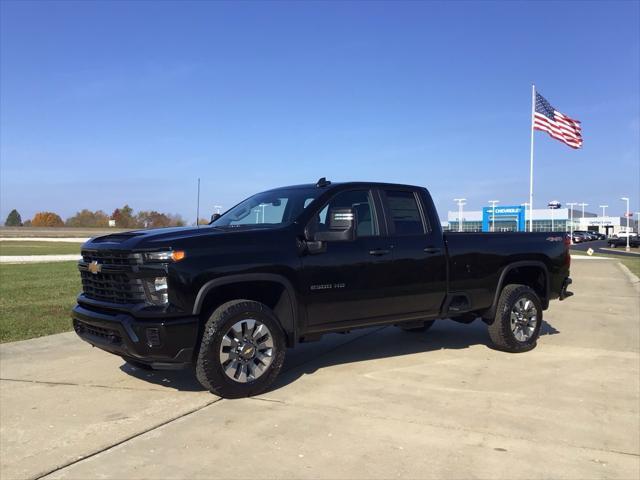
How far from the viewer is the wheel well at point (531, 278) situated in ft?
23.7

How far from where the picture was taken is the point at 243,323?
4926 mm

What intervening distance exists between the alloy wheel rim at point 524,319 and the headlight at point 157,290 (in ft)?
14.2

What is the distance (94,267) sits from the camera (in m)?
5.11

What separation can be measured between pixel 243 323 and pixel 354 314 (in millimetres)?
1232

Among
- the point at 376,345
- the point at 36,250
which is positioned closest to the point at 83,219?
the point at 36,250

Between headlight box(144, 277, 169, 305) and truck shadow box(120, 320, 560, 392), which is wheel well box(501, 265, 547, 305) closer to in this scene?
truck shadow box(120, 320, 560, 392)

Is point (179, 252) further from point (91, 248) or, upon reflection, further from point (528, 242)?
point (528, 242)

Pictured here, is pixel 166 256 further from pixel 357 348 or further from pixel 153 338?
pixel 357 348

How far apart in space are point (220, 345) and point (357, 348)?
2.65m

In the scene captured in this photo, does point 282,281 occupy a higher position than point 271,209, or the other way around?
point 271,209

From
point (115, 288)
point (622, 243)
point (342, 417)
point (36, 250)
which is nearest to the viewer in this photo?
point (342, 417)

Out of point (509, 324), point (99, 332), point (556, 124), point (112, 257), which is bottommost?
point (509, 324)

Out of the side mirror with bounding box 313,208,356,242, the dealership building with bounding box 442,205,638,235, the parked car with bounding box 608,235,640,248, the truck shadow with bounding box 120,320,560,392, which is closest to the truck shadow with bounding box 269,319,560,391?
the truck shadow with bounding box 120,320,560,392

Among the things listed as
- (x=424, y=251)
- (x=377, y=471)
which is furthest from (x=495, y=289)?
(x=377, y=471)
